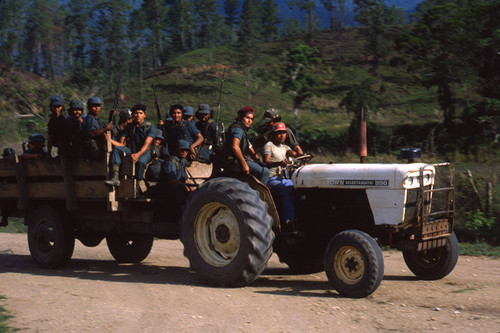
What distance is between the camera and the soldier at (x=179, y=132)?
35.3ft

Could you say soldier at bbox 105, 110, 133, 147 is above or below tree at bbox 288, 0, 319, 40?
below

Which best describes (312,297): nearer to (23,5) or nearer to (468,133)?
(468,133)

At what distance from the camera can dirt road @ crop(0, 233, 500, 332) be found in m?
6.53

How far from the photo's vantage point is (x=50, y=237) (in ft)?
34.1

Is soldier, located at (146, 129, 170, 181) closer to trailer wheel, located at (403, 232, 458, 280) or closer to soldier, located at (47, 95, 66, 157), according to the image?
soldier, located at (47, 95, 66, 157)

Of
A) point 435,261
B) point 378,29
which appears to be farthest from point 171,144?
point 378,29

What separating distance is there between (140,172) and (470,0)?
150 ft

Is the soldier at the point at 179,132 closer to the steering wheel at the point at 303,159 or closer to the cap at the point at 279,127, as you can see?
the cap at the point at 279,127

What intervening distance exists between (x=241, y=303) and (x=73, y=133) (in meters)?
4.05

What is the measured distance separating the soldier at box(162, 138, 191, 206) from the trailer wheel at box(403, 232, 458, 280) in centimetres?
295

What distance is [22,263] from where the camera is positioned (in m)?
11.2

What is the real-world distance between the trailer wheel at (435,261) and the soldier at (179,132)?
3717mm

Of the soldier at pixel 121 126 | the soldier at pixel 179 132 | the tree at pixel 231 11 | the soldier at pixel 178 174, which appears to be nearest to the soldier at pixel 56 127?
the soldier at pixel 121 126

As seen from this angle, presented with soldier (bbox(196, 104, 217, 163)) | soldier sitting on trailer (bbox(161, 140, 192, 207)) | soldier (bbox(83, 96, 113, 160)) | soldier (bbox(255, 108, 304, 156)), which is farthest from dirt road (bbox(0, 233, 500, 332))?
soldier (bbox(196, 104, 217, 163))
